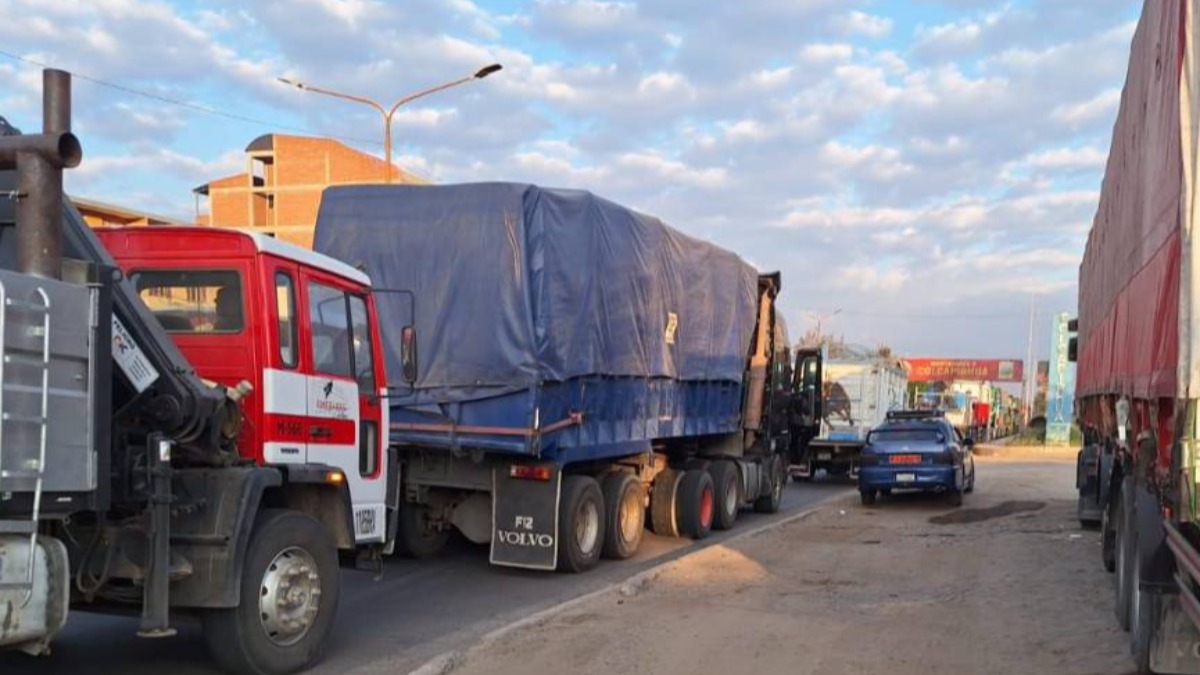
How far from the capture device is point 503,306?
9.74 m

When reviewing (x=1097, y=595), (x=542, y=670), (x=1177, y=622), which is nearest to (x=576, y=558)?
(x=542, y=670)

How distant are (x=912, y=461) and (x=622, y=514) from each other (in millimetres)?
7764

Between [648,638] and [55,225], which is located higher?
[55,225]

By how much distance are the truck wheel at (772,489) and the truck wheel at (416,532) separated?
7.24 metres

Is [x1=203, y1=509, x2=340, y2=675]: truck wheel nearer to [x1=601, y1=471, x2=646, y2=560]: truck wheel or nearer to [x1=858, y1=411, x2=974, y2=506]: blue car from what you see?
[x1=601, y1=471, x2=646, y2=560]: truck wheel

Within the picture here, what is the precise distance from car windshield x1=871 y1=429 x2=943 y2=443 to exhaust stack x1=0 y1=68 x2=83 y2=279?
15.2 meters

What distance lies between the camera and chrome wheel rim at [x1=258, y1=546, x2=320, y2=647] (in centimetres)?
614

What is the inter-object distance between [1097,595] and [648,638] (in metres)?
4.44

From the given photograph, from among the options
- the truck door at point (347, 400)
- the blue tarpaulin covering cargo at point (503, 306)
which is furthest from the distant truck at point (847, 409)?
the truck door at point (347, 400)

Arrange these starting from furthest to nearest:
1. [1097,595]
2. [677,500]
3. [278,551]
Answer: [677,500], [1097,595], [278,551]

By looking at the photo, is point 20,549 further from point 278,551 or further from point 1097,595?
point 1097,595

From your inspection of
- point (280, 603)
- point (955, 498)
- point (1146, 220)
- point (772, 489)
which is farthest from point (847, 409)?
point (280, 603)

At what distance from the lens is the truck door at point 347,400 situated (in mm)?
6766

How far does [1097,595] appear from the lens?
29.6 feet
